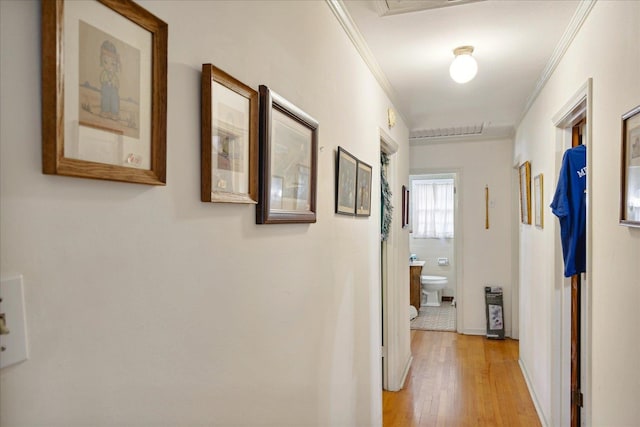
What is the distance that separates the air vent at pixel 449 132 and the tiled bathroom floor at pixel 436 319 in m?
2.47

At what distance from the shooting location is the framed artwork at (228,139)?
96 cm

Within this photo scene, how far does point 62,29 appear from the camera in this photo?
0.61m

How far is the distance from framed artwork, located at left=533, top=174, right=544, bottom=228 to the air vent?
1437 mm

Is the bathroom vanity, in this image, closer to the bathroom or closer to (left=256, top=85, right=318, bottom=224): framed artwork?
the bathroom

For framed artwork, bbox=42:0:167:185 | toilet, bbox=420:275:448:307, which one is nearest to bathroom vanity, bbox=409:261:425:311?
toilet, bbox=420:275:448:307

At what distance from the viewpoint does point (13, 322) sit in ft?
1.85

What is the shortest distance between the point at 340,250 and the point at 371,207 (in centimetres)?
74

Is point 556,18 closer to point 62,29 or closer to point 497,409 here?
point 62,29

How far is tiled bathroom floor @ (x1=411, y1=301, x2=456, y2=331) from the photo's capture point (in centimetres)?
578

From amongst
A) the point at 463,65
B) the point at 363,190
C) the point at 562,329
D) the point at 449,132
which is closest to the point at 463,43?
the point at 463,65

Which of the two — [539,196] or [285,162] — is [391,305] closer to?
[539,196]

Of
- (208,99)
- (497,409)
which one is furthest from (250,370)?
(497,409)

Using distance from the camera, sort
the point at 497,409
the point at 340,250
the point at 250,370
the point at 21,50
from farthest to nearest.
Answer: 1. the point at 497,409
2. the point at 340,250
3. the point at 250,370
4. the point at 21,50

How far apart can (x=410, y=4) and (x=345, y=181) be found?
838mm
